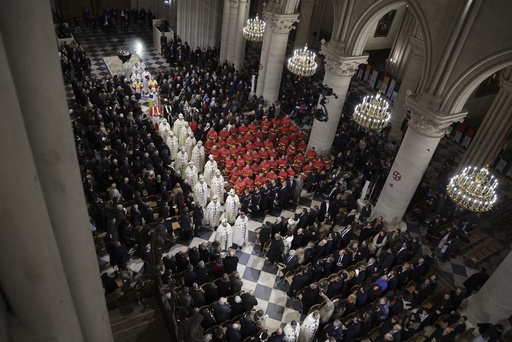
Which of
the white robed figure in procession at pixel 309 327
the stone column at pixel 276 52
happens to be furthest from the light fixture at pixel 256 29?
the white robed figure in procession at pixel 309 327

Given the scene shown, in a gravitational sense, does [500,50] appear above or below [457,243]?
above

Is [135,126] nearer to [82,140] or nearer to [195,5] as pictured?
[82,140]

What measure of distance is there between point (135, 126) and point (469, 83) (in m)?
11.4

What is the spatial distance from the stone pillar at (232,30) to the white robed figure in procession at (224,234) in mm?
12710

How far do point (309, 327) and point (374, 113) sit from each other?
22.1 feet

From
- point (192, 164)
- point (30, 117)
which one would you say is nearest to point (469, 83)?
point (192, 164)

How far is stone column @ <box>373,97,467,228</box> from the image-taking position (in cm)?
1178

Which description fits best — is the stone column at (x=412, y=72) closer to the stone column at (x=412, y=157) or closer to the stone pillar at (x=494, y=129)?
the stone pillar at (x=494, y=129)

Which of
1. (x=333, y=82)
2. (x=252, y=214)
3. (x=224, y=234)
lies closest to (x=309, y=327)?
(x=224, y=234)

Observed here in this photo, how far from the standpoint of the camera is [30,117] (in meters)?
2.52

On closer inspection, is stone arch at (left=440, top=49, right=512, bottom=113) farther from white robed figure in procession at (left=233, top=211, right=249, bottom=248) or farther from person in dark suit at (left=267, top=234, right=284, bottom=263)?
white robed figure in procession at (left=233, top=211, right=249, bottom=248)

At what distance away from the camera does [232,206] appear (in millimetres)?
13156

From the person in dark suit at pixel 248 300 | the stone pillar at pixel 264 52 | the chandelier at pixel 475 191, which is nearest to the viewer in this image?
the person in dark suit at pixel 248 300

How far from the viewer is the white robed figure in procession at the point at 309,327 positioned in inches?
381
